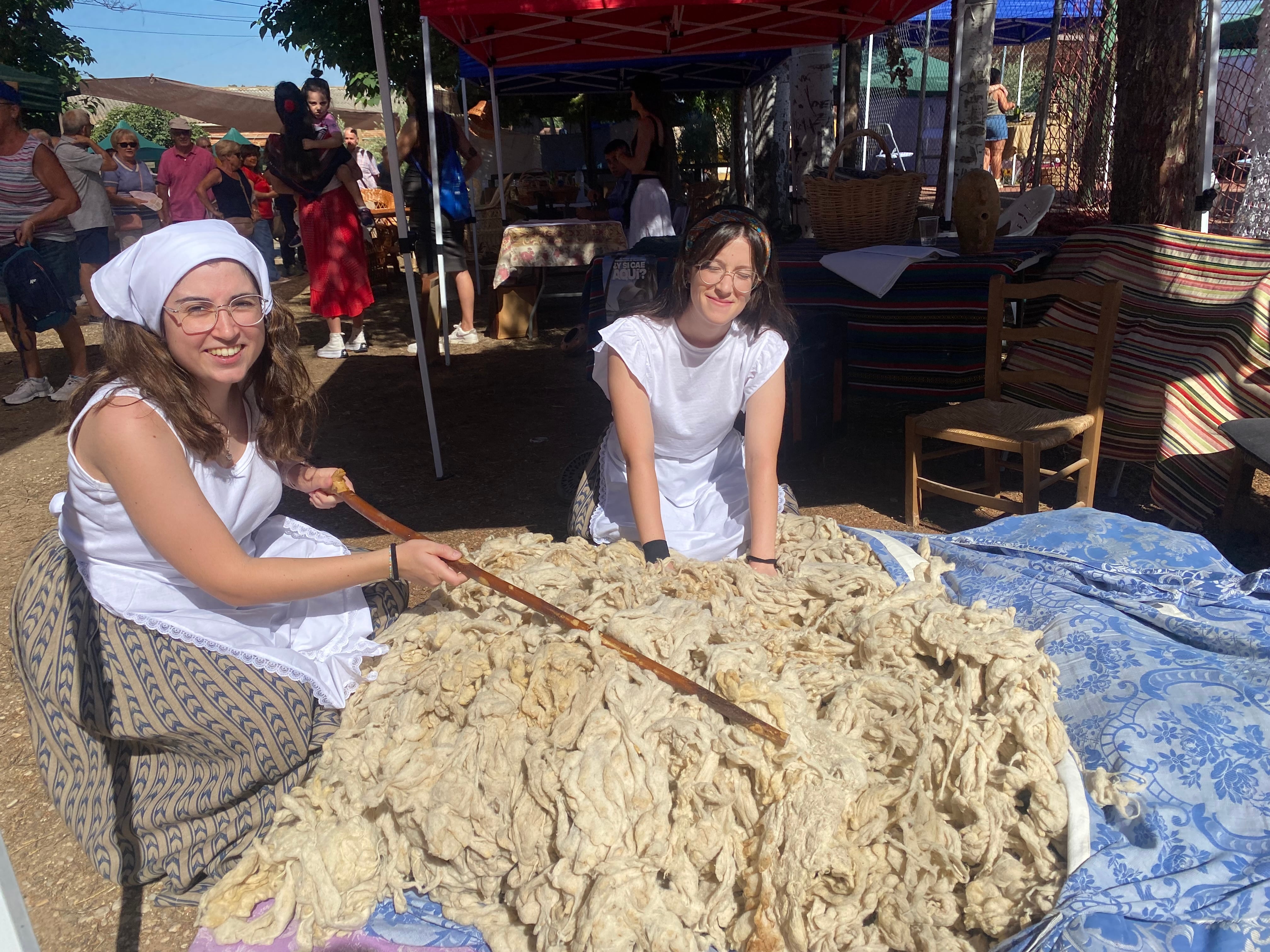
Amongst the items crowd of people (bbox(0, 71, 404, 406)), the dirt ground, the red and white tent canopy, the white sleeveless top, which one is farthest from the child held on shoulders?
the white sleeveless top

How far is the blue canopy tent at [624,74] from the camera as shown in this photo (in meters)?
8.97

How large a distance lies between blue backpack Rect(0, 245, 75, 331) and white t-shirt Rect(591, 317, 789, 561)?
4773mm

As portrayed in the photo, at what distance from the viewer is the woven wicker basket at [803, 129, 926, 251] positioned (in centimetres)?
450

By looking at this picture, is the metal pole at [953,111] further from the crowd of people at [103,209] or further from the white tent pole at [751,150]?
the crowd of people at [103,209]

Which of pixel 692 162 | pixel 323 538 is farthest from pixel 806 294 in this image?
pixel 692 162

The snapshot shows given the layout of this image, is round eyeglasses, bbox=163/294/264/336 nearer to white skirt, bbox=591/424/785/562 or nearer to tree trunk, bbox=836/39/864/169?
white skirt, bbox=591/424/785/562

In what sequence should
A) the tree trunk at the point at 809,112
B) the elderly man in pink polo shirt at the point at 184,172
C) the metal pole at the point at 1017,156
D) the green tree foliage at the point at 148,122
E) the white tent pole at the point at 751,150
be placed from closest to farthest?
the tree trunk at the point at 809,112 < the white tent pole at the point at 751,150 < the elderly man in pink polo shirt at the point at 184,172 < the metal pole at the point at 1017,156 < the green tree foliage at the point at 148,122

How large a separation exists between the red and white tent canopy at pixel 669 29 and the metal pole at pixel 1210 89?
209 cm

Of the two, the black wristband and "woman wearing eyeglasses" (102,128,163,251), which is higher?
"woman wearing eyeglasses" (102,128,163,251)

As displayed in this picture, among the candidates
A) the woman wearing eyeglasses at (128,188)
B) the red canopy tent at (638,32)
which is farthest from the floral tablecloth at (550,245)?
the woman wearing eyeglasses at (128,188)

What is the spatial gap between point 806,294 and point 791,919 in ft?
11.5

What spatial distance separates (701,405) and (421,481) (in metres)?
2.42

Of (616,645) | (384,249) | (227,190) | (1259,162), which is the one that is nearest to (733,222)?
(616,645)

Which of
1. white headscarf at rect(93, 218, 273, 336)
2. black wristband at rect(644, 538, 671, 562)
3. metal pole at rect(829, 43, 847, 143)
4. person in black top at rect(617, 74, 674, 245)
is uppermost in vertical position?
metal pole at rect(829, 43, 847, 143)
